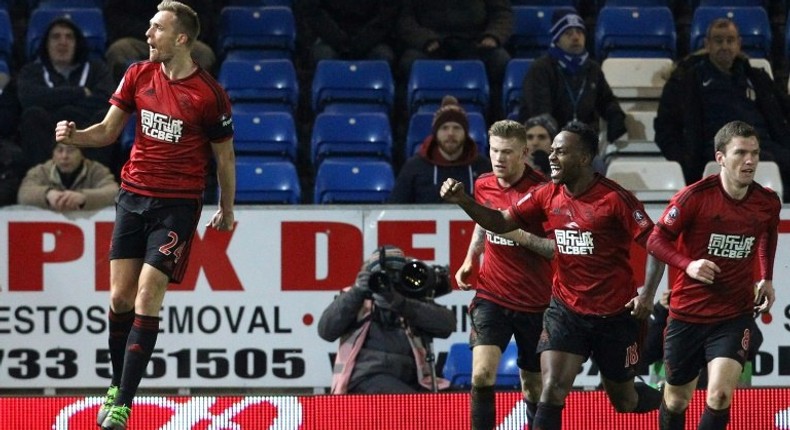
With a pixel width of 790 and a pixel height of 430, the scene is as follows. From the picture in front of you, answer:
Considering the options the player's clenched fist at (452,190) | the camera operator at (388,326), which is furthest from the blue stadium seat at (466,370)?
the player's clenched fist at (452,190)

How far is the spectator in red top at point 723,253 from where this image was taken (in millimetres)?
8086

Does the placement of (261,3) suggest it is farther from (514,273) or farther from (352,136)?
(514,273)

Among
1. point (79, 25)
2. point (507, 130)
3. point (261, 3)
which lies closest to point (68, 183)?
point (79, 25)

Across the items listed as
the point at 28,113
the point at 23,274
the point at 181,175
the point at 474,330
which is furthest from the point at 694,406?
the point at 28,113

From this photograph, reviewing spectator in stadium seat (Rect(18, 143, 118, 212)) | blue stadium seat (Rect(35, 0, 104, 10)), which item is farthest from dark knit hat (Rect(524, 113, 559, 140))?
blue stadium seat (Rect(35, 0, 104, 10))

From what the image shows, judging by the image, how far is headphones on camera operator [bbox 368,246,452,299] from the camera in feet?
30.9

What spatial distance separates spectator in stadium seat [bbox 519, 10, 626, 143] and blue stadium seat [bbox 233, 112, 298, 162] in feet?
6.08

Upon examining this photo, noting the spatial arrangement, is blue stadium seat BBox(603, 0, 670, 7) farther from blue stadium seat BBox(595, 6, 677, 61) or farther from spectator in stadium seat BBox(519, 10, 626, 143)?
spectator in stadium seat BBox(519, 10, 626, 143)

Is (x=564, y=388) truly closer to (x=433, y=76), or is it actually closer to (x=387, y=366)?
(x=387, y=366)

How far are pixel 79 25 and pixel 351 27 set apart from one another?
233cm

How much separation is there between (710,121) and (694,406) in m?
3.64

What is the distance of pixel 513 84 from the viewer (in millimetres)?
13102

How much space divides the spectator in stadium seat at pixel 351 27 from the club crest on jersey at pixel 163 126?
228 inches

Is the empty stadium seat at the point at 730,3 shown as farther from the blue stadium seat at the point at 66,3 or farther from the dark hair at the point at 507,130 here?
the dark hair at the point at 507,130
